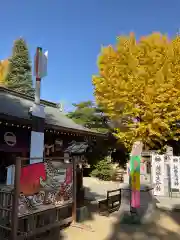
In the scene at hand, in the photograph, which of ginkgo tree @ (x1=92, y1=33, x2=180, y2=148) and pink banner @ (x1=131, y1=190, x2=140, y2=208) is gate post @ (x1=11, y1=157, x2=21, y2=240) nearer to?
pink banner @ (x1=131, y1=190, x2=140, y2=208)

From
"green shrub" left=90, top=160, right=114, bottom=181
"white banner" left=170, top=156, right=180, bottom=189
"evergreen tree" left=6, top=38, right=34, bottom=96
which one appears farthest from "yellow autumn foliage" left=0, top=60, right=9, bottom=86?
"white banner" left=170, top=156, right=180, bottom=189

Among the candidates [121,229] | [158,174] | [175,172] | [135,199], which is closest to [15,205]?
[121,229]

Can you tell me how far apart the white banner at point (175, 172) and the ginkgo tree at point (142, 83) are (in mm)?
2298

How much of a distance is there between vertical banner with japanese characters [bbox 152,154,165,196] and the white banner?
55cm

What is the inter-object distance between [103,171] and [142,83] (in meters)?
13.0

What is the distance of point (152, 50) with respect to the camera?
1092cm

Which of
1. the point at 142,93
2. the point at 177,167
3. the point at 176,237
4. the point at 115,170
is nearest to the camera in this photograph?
the point at 176,237

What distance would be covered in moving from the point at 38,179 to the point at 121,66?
625 cm

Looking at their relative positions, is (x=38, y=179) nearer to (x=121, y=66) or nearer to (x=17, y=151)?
(x=17, y=151)

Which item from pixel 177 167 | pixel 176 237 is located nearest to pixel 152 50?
pixel 177 167

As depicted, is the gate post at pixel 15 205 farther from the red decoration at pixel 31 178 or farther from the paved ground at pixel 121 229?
the paved ground at pixel 121 229

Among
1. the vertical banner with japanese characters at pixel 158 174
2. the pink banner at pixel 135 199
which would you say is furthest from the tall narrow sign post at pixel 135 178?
the vertical banner with japanese characters at pixel 158 174

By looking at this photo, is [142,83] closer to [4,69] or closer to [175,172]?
[175,172]

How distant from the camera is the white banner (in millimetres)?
13266
